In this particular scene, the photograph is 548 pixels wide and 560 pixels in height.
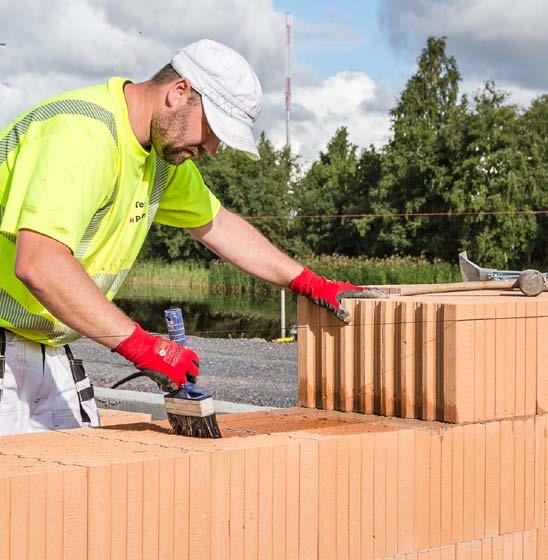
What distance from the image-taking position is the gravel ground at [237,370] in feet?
33.8

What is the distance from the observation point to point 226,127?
3.24 m

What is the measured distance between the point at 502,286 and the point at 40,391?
1.97 meters

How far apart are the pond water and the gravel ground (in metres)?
1.75

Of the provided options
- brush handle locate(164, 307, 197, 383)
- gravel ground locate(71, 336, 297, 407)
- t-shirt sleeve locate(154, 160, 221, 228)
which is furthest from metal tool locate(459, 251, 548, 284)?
gravel ground locate(71, 336, 297, 407)

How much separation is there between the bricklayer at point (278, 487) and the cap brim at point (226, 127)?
91 centimetres

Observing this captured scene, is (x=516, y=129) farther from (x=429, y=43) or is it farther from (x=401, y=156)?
(x=429, y=43)

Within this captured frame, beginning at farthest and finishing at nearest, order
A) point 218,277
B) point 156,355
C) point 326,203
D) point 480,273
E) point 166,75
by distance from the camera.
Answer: point 326,203 → point 218,277 → point 480,273 → point 166,75 → point 156,355

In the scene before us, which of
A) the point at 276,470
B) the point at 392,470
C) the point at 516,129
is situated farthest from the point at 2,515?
the point at 516,129

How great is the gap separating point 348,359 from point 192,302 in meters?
18.7

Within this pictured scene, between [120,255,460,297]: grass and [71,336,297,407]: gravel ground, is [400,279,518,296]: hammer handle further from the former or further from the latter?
[120,255,460,297]: grass

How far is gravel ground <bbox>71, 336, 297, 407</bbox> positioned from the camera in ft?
33.8

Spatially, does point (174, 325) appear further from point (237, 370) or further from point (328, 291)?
point (237, 370)

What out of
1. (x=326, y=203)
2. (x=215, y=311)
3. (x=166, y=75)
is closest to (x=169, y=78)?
(x=166, y=75)

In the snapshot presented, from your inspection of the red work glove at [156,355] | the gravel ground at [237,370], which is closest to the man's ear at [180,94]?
the red work glove at [156,355]
